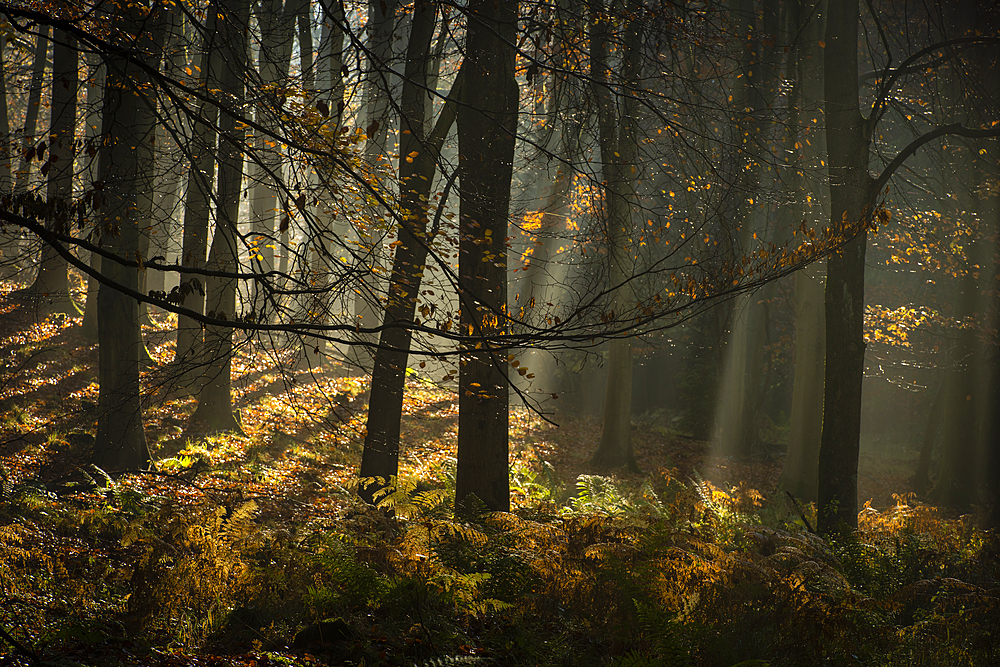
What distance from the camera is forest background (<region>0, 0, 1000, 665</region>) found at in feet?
12.3

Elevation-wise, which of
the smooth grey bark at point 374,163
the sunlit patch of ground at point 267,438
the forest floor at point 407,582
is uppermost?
the smooth grey bark at point 374,163

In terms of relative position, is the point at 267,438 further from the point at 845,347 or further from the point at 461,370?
the point at 845,347

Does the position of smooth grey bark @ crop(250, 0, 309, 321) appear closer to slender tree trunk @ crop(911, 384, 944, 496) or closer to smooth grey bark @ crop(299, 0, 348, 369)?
smooth grey bark @ crop(299, 0, 348, 369)

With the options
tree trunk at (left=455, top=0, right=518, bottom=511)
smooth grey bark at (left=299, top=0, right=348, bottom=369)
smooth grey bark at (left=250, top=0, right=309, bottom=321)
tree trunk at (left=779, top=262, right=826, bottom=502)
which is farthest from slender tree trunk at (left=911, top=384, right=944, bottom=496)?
smooth grey bark at (left=299, top=0, right=348, bottom=369)

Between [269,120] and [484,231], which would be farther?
[484,231]

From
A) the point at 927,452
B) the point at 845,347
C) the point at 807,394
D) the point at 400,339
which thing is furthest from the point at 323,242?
the point at 927,452

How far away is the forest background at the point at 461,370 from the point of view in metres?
3.76

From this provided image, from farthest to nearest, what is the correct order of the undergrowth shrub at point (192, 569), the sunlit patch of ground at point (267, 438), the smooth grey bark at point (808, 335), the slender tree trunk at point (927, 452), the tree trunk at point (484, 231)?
A: the slender tree trunk at point (927, 452), the smooth grey bark at point (808, 335), the sunlit patch of ground at point (267, 438), the tree trunk at point (484, 231), the undergrowth shrub at point (192, 569)

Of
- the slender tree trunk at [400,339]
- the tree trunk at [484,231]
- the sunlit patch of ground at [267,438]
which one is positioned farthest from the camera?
the sunlit patch of ground at [267,438]

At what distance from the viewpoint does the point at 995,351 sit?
38.4 feet

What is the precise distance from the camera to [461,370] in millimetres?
6836

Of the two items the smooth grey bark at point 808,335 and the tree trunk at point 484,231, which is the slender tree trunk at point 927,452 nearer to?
the smooth grey bark at point 808,335

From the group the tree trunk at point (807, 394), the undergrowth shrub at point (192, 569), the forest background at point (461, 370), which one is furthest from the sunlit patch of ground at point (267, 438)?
the tree trunk at point (807, 394)

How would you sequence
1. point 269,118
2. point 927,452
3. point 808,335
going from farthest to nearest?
point 927,452
point 808,335
point 269,118
